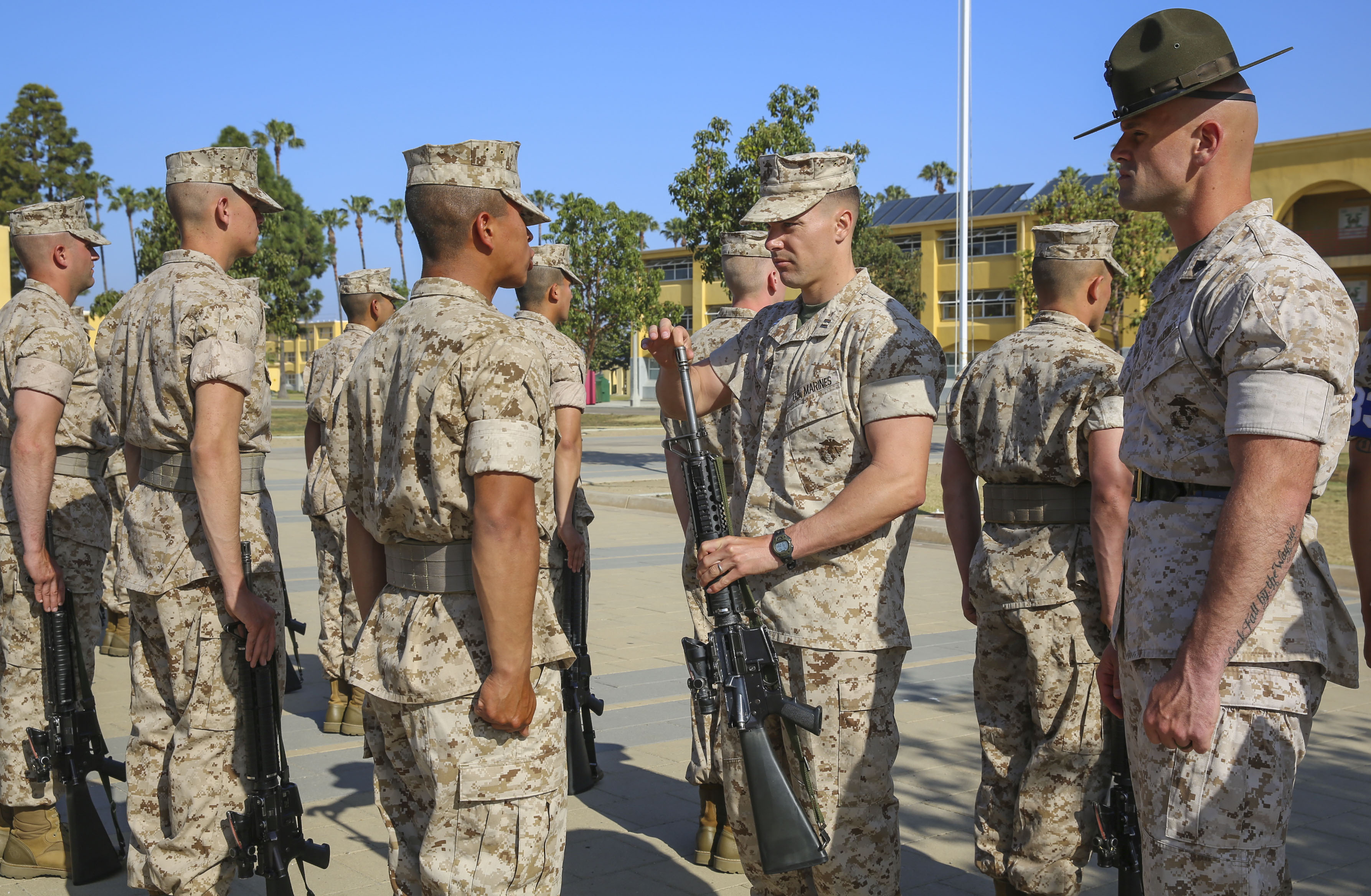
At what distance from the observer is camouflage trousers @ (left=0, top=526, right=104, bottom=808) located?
15.1ft

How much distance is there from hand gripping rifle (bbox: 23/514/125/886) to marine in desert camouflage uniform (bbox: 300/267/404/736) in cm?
159

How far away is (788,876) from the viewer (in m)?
3.28

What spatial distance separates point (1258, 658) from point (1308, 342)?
2.13 ft

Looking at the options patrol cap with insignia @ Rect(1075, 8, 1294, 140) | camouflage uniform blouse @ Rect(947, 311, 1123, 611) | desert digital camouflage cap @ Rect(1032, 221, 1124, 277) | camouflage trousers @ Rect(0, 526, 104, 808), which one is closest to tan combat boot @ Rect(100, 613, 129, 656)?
camouflage trousers @ Rect(0, 526, 104, 808)

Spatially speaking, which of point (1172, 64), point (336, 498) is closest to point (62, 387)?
point (336, 498)

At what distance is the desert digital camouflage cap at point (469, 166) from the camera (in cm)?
288

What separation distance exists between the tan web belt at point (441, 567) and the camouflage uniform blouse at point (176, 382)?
1195 mm

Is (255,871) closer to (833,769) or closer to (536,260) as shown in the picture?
(833,769)

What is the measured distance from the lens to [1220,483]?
7.84ft

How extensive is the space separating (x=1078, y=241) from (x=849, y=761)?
208 centimetres

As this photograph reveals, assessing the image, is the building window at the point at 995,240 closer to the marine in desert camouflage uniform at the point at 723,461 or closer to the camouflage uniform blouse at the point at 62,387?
the marine in desert camouflage uniform at the point at 723,461

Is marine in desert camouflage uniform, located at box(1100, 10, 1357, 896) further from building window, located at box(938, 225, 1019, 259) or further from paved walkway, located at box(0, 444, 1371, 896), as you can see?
building window, located at box(938, 225, 1019, 259)

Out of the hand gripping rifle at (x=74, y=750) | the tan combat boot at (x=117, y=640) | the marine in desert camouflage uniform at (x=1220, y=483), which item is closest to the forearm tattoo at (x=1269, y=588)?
the marine in desert camouflage uniform at (x=1220, y=483)

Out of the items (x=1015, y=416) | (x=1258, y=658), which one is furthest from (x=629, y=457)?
(x=1258, y=658)
